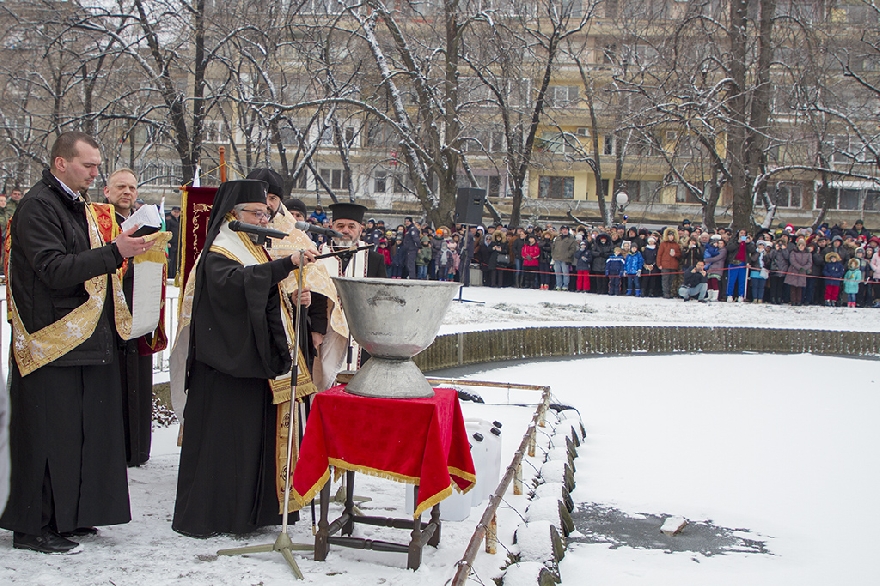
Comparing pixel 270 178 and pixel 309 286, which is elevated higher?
pixel 270 178

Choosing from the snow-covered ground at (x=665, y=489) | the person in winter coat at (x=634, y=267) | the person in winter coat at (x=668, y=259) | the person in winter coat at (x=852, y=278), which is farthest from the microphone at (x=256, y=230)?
the person in winter coat at (x=634, y=267)

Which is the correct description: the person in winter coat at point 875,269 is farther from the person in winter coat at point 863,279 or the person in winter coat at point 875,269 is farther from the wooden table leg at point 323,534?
the wooden table leg at point 323,534

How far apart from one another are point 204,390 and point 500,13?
20.1m

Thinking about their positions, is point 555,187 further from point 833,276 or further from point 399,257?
point 833,276

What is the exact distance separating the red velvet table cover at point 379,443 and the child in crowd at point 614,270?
17.5 metres

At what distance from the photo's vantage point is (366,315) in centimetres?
426

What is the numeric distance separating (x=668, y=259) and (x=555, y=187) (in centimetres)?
2534

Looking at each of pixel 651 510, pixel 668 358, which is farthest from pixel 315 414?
pixel 668 358

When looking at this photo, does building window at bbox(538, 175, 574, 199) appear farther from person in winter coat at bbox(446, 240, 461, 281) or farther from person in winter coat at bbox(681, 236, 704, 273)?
person in winter coat at bbox(681, 236, 704, 273)

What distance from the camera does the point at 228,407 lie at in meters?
4.66

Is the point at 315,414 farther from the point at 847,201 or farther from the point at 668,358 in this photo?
the point at 847,201

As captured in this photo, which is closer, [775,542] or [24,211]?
[24,211]

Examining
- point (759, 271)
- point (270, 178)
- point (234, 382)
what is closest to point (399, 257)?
point (759, 271)

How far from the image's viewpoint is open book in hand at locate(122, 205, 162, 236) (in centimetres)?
453
